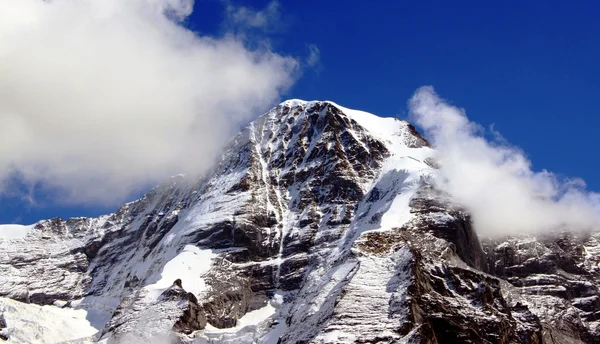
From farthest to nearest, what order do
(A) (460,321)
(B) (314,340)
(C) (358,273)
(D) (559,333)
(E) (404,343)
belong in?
1. (D) (559,333)
2. (C) (358,273)
3. (A) (460,321)
4. (B) (314,340)
5. (E) (404,343)

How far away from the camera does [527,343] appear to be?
173 meters

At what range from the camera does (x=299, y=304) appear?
18900cm

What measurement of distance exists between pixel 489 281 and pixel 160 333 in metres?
69.0

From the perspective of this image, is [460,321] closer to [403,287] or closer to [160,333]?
[403,287]

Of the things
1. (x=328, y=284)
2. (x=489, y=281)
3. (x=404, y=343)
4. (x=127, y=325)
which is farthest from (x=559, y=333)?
(x=127, y=325)

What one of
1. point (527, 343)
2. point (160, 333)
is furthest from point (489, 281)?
point (160, 333)

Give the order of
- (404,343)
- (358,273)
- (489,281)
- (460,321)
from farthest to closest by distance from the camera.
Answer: (489,281)
(358,273)
(460,321)
(404,343)

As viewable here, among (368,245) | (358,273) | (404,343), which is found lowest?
(404,343)

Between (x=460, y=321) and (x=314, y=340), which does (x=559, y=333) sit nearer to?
(x=460, y=321)

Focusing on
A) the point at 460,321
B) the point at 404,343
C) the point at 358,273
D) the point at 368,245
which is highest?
the point at 368,245

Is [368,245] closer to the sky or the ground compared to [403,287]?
closer to the sky

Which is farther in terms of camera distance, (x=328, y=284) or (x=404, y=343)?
(x=328, y=284)

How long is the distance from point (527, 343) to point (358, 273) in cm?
3648

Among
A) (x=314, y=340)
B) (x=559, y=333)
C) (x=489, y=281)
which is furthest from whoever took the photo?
(x=559, y=333)
